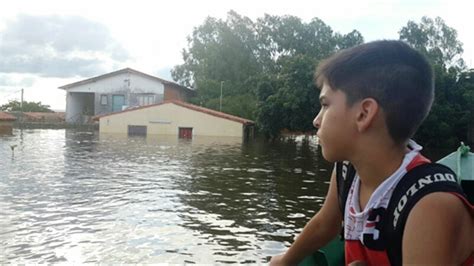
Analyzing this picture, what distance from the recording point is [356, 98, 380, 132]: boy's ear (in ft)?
3.60

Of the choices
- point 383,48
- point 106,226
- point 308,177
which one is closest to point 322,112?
point 383,48

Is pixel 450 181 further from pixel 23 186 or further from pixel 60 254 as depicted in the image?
pixel 23 186

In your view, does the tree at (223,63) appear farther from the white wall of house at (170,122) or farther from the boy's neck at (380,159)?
the boy's neck at (380,159)

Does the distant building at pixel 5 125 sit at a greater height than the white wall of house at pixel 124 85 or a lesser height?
lesser

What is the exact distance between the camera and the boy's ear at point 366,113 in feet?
3.60

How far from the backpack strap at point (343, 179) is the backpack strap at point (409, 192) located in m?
0.21

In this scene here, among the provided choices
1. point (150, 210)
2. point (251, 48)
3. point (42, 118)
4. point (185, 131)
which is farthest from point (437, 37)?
point (150, 210)

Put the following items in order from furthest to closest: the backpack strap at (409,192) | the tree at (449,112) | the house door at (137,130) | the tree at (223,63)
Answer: the tree at (223,63) < the house door at (137,130) < the tree at (449,112) < the backpack strap at (409,192)

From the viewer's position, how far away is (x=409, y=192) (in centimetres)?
103

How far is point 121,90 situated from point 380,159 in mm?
41743

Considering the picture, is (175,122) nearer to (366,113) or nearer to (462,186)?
(462,186)

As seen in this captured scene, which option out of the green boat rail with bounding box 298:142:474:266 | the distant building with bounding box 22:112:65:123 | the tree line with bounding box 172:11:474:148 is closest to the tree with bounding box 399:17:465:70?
the tree line with bounding box 172:11:474:148

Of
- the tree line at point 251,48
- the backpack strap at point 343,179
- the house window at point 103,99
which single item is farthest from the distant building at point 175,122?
the backpack strap at point 343,179

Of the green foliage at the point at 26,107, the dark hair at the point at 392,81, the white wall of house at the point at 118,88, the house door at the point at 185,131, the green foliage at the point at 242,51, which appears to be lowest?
the house door at the point at 185,131
